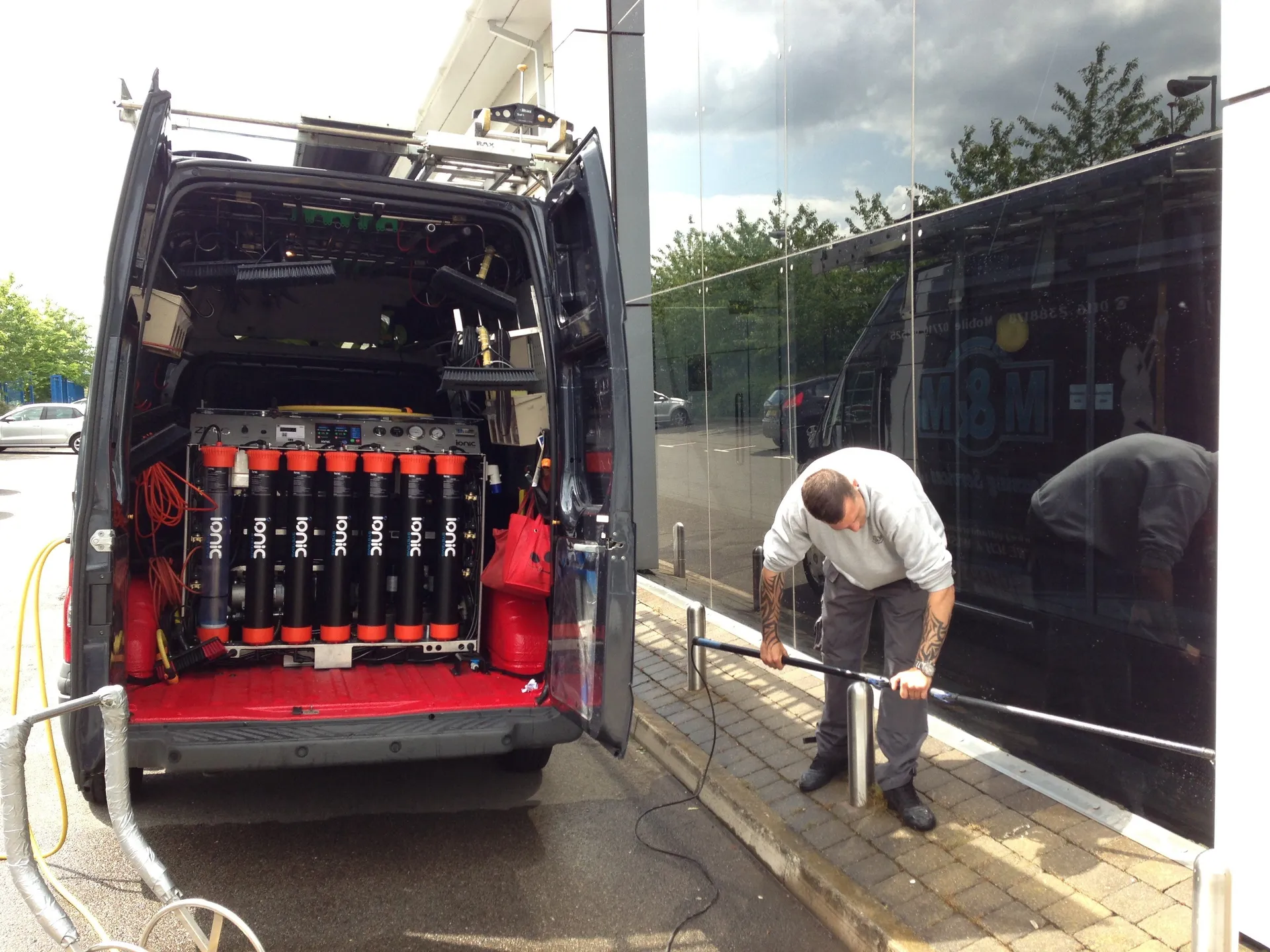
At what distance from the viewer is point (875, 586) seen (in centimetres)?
390

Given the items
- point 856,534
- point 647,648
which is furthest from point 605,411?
point 647,648

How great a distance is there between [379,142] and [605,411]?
137cm

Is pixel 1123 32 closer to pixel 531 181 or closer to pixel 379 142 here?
pixel 531 181

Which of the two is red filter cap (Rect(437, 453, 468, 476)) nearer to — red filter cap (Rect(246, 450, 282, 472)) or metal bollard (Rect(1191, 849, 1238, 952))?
red filter cap (Rect(246, 450, 282, 472))

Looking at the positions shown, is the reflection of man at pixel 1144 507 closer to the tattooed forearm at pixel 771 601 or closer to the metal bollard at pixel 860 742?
the metal bollard at pixel 860 742

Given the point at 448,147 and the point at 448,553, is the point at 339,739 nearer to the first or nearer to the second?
the point at 448,553

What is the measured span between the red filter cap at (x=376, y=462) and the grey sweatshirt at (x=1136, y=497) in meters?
3.06

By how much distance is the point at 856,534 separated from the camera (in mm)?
3742

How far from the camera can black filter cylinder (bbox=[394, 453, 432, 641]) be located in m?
4.66

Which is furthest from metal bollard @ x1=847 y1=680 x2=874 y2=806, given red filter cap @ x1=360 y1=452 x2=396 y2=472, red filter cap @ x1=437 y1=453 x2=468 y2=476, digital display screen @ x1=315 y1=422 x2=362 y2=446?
digital display screen @ x1=315 y1=422 x2=362 y2=446

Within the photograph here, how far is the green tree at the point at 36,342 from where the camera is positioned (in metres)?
37.8

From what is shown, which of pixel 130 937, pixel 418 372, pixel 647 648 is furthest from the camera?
pixel 647 648

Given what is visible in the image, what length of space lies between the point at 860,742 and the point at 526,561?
1576 millimetres

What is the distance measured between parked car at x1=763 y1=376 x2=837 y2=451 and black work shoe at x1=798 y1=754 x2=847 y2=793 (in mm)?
2207
